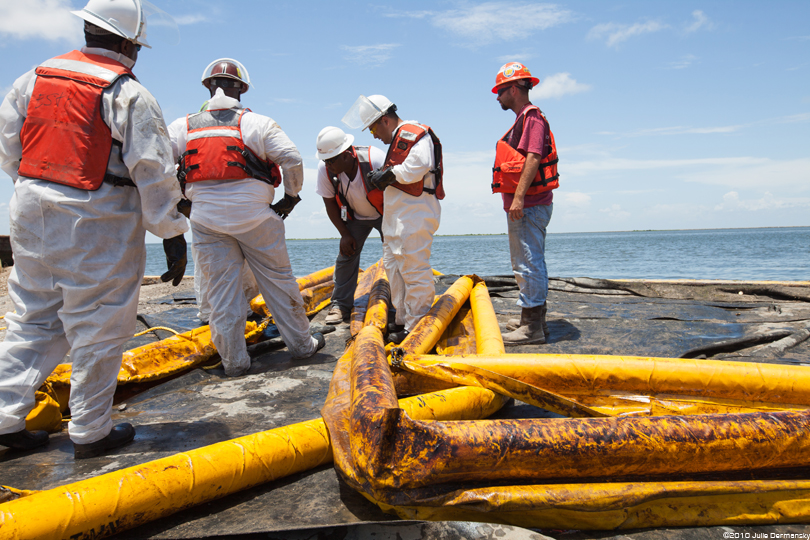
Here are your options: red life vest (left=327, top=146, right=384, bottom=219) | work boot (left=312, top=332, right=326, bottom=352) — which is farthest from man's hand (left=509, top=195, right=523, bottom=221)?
work boot (left=312, top=332, right=326, bottom=352)

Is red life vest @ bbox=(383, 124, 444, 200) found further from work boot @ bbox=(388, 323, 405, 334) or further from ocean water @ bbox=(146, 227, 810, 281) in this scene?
ocean water @ bbox=(146, 227, 810, 281)

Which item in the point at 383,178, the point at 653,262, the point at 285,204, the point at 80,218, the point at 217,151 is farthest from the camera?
the point at 653,262

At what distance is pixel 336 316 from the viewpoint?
4727 mm

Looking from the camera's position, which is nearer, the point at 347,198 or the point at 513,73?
the point at 513,73

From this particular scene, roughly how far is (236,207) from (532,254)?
2323 mm

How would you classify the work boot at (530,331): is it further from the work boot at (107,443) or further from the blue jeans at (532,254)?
the work boot at (107,443)

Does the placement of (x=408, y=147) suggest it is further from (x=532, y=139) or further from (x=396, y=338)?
(x=396, y=338)

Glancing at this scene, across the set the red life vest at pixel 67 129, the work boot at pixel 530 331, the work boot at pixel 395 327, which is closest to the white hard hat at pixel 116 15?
the red life vest at pixel 67 129

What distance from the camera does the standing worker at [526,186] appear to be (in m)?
3.72

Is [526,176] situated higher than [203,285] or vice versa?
[526,176]

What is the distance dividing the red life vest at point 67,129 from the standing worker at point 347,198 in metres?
2.10

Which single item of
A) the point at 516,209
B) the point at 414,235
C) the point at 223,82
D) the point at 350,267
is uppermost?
the point at 223,82

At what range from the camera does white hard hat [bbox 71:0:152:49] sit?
2189 mm

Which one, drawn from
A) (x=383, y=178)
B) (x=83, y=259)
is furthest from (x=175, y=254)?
(x=383, y=178)
